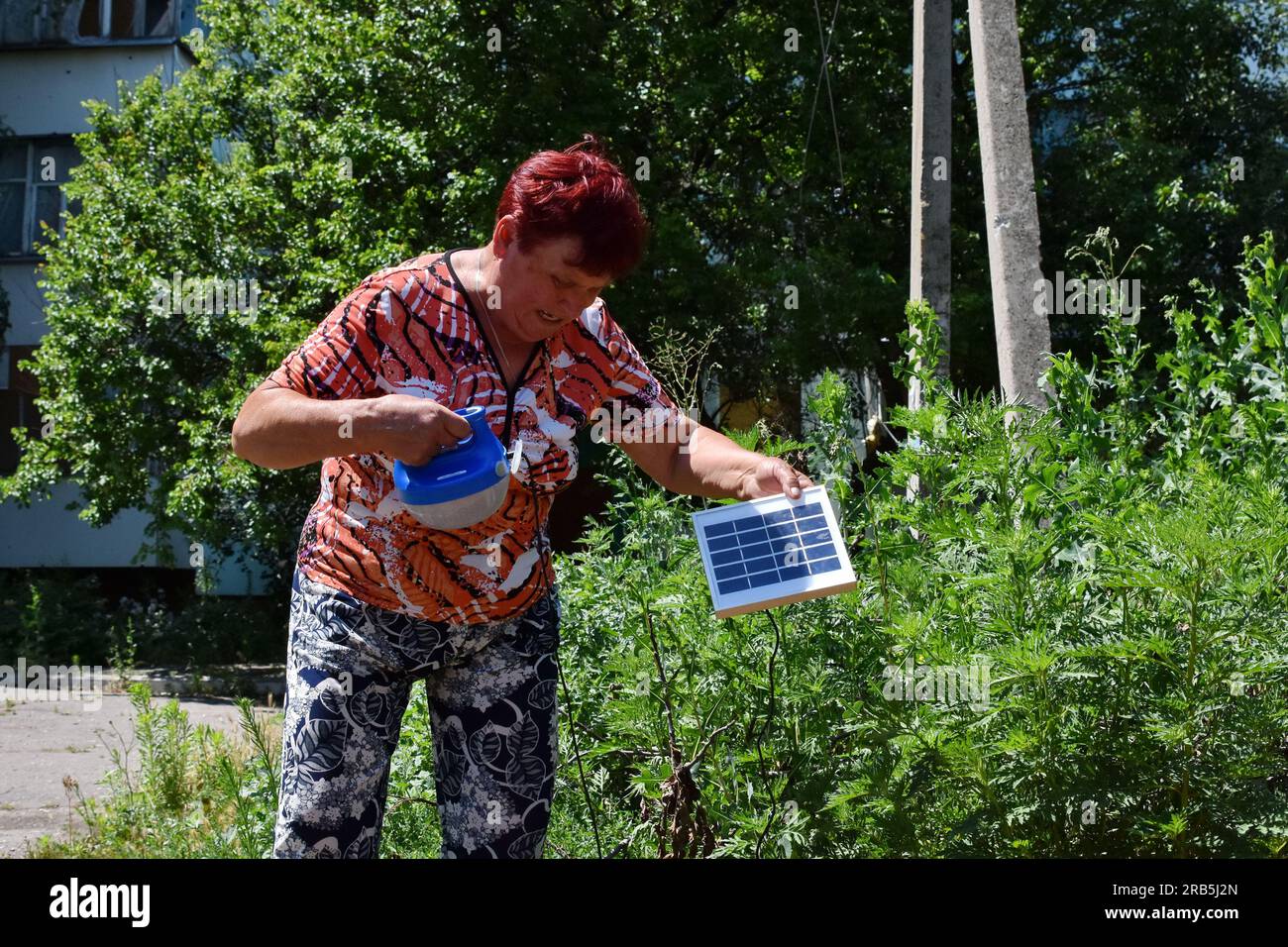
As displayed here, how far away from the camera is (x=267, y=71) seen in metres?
17.3

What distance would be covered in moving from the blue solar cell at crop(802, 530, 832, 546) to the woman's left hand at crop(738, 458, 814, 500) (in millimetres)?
141

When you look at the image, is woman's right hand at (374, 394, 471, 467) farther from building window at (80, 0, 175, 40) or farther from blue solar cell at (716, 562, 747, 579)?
building window at (80, 0, 175, 40)

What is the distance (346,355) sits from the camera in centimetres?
256

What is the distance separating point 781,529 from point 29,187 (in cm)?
2305

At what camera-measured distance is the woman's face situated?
2.61 metres

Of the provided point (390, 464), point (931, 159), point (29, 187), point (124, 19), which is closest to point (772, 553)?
point (390, 464)

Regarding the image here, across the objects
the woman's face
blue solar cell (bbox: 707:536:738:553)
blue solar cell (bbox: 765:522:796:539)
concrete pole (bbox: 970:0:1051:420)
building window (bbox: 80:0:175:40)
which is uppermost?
building window (bbox: 80:0:175:40)

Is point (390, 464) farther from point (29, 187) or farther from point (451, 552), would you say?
point (29, 187)

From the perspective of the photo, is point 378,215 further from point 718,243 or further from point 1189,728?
Result: point 1189,728

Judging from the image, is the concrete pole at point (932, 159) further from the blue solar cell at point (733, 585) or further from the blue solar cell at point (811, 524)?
the blue solar cell at point (733, 585)

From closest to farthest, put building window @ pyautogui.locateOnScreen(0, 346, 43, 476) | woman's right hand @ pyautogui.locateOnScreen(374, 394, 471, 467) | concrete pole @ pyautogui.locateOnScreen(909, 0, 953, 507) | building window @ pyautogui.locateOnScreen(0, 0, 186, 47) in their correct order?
woman's right hand @ pyautogui.locateOnScreen(374, 394, 471, 467)
concrete pole @ pyautogui.locateOnScreen(909, 0, 953, 507)
building window @ pyautogui.locateOnScreen(0, 0, 186, 47)
building window @ pyautogui.locateOnScreen(0, 346, 43, 476)

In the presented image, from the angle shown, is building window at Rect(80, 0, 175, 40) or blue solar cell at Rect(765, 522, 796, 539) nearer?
blue solar cell at Rect(765, 522, 796, 539)

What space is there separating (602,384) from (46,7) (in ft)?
76.5

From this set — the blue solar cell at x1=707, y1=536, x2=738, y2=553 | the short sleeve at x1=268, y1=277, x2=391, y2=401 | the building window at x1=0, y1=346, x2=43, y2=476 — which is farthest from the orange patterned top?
the building window at x1=0, y1=346, x2=43, y2=476
